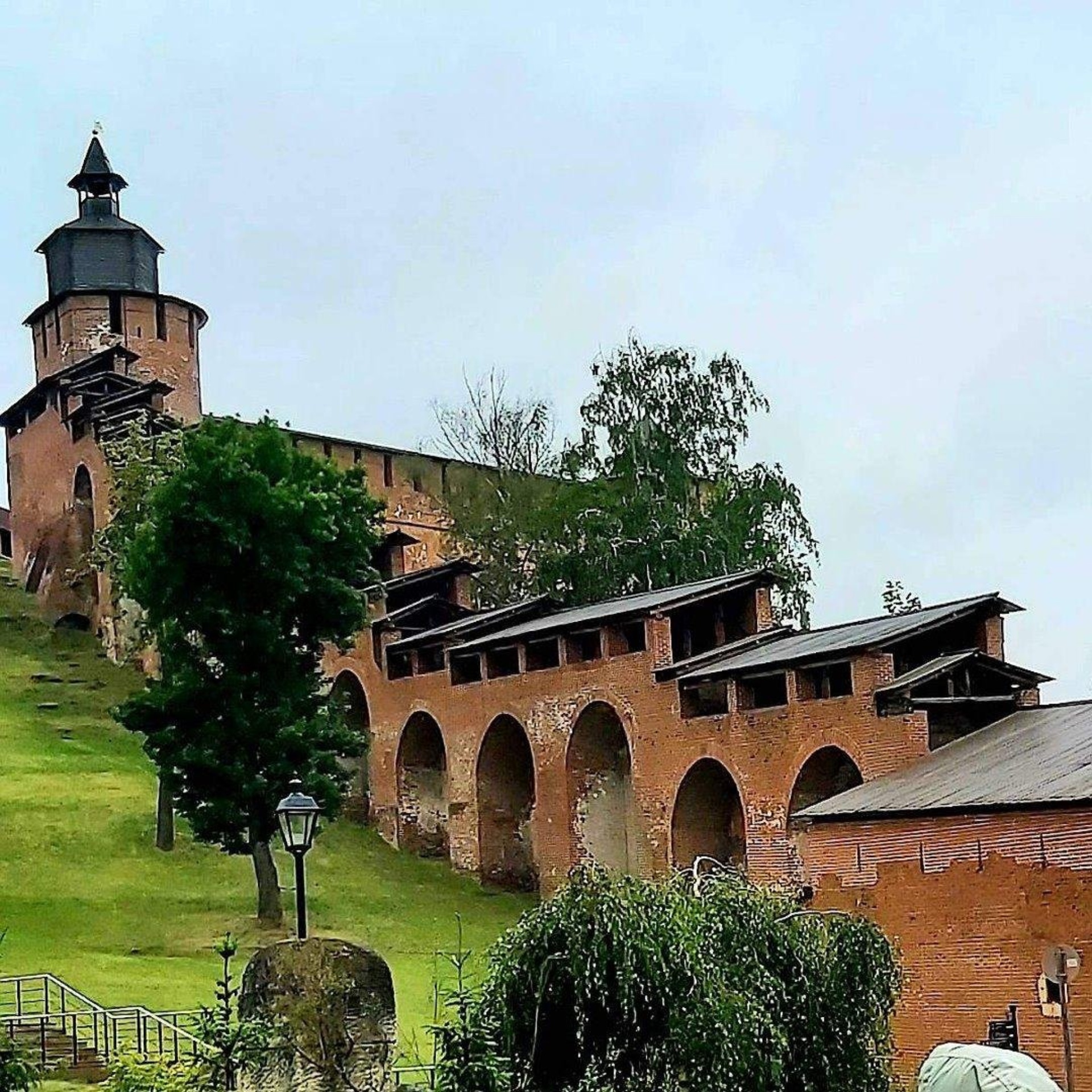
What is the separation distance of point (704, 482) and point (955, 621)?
49.1 feet

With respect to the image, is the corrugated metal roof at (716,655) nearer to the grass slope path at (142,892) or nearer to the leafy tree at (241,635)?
the grass slope path at (142,892)

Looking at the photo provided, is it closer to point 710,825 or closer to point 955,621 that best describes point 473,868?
point 710,825

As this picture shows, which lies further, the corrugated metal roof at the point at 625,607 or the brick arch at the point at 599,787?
the brick arch at the point at 599,787

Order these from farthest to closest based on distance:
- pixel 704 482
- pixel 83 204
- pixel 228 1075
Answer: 1. pixel 83 204
2. pixel 704 482
3. pixel 228 1075

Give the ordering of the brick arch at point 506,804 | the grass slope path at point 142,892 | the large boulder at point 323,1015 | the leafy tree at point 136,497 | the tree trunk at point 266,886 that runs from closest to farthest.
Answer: the large boulder at point 323,1015 < the grass slope path at point 142,892 < the tree trunk at point 266,886 < the leafy tree at point 136,497 < the brick arch at point 506,804

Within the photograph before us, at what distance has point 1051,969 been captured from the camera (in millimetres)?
18750

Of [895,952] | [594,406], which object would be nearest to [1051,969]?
[895,952]

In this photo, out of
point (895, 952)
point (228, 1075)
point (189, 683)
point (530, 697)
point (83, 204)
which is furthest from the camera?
point (83, 204)

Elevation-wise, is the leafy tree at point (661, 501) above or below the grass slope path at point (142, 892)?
above

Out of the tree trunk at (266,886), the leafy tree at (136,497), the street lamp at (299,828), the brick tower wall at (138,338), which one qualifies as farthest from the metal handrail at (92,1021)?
the brick tower wall at (138,338)

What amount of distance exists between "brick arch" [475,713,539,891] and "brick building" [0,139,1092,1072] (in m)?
0.04

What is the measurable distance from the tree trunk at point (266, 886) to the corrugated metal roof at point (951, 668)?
10144mm

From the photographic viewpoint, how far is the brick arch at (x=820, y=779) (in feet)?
93.0

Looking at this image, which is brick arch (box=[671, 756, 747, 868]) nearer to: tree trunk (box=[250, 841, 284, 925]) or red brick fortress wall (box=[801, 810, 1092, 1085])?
tree trunk (box=[250, 841, 284, 925])
